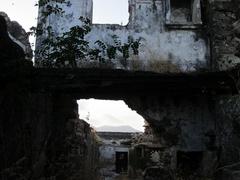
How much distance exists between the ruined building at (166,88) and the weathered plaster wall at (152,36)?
3 centimetres

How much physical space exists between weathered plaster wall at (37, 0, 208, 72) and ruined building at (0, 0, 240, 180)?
0.03m

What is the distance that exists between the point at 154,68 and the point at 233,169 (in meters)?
5.02

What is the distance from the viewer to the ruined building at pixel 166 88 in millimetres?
10320

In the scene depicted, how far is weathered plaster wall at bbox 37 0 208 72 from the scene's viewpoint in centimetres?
1288

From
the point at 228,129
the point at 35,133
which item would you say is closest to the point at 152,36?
the point at 228,129

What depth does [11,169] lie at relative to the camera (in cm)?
763

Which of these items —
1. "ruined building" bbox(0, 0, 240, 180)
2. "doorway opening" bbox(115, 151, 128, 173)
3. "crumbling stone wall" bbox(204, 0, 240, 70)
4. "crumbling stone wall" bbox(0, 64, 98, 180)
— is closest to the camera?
"crumbling stone wall" bbox(0, 64, 98, 180)

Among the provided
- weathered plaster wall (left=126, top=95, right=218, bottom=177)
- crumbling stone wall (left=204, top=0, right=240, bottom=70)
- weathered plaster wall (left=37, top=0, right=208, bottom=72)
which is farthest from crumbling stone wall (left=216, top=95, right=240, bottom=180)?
weathered plaster wall (left=37, top=0, right=208, bottom=72)

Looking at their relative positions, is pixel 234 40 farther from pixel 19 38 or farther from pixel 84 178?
pixel 19 38

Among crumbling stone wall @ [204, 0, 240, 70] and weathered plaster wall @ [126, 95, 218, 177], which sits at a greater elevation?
crumbling stone wall @ [204, 0, 240, 70]

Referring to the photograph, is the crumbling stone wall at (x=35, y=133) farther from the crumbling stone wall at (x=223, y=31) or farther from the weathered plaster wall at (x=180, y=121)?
the crumbling stone wall at (x=223, y=31)

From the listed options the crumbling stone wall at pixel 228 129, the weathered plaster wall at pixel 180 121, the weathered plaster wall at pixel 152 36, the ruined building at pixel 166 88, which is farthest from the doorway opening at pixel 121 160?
the crumbling stone wall at pixel 228 129

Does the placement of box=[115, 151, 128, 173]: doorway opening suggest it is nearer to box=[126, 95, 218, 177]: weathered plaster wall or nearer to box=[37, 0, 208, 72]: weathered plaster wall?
box=[126, 95, 218, 177]: weathered plaster wall

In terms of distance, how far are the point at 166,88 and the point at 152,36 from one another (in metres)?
2.80
